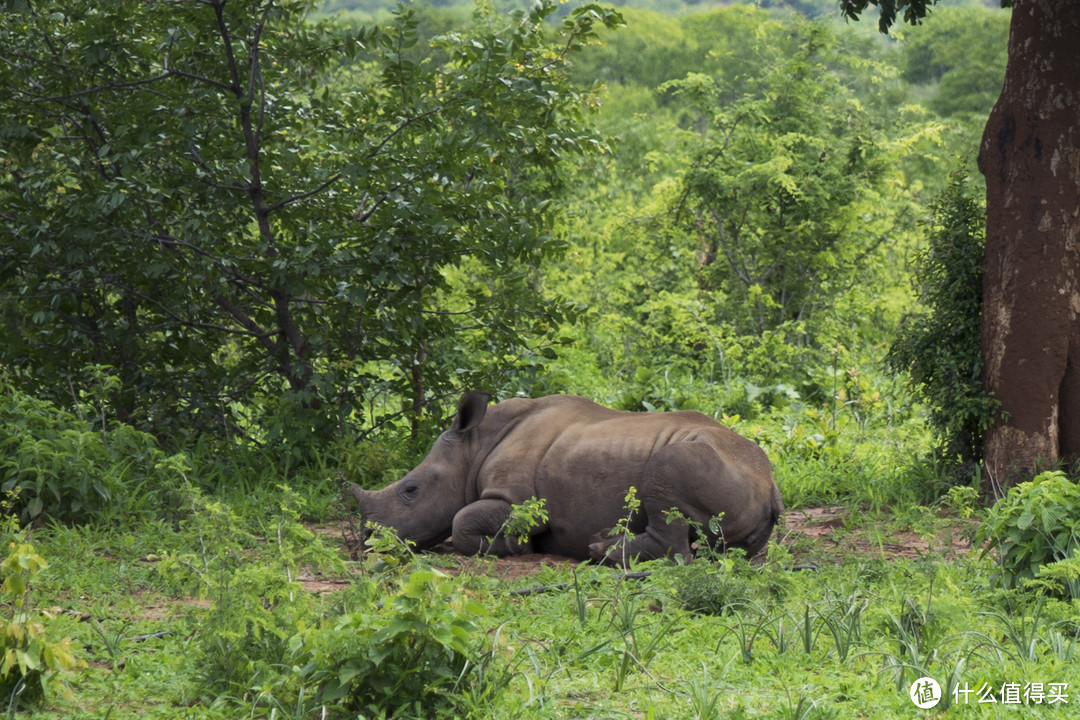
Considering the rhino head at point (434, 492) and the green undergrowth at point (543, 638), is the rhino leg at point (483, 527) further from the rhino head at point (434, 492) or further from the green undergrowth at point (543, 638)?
the green undergrowth at point (543, 638)

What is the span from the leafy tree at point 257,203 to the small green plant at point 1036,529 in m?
3.79

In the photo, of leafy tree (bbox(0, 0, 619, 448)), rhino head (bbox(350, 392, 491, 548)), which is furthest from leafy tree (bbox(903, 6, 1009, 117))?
rhino head (bbox(350, 392, 491, 548))

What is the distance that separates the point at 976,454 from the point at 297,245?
4753mm

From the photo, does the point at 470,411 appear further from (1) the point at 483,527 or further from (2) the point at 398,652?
(2) the point at 398,652

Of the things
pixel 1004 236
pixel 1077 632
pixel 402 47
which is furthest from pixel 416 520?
pixel 1004 236

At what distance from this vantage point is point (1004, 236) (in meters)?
7.72

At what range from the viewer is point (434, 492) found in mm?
7047

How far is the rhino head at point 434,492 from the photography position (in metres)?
6.95

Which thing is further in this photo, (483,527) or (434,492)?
(434,492)

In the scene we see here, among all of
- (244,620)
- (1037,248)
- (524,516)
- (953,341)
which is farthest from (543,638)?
(953,341)

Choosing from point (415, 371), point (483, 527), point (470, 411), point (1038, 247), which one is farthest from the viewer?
point (415, 371)

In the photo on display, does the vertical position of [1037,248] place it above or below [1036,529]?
above

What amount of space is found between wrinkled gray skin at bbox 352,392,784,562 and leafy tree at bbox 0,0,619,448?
55.4 inches

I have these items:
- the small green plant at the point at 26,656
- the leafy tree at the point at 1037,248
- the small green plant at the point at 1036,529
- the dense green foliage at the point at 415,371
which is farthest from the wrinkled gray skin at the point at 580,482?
the small green plant at the point at 26,656
